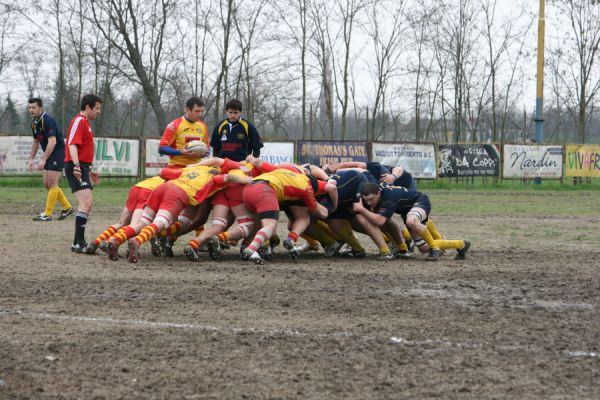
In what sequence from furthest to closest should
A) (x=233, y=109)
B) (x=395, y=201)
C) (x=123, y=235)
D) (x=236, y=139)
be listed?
(x=236, y=139) < (x=233, y=109) < (x=395, y=201) < (x=123, y=235)

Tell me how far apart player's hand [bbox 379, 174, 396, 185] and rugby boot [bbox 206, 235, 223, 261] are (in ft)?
7.80

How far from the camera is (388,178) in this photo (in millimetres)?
11398

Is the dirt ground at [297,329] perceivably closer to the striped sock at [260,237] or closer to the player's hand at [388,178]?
the striped sock at [260,237]

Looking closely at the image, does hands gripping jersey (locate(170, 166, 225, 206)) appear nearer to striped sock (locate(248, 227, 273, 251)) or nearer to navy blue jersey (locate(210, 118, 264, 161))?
striped sock (locate(248, 227, 273, 251))

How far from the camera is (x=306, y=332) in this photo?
6.05 meters

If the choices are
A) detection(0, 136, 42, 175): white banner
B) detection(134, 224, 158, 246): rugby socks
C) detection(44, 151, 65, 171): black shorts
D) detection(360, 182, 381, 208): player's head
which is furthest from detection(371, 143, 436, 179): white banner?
detection(134, 224, 158, 246): rugby socks

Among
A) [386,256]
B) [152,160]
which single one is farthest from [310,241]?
[152,160]

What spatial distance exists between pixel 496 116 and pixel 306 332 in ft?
123

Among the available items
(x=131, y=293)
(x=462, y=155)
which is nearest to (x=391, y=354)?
(x=131, y=293)

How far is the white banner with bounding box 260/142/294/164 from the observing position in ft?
101

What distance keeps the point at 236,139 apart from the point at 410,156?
19897mm

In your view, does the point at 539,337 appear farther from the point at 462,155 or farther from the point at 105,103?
the point at 105,103

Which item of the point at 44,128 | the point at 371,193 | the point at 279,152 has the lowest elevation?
the point at 371,193

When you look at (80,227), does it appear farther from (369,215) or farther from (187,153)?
(369,215)
